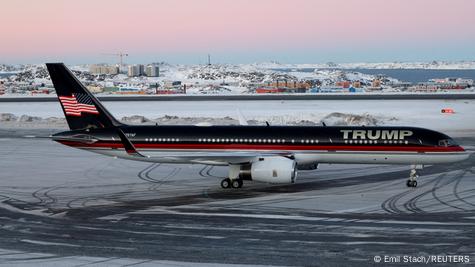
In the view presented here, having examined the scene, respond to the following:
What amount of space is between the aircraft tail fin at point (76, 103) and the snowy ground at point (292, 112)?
2906cm

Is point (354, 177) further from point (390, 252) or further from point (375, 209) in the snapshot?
point (390, 252)

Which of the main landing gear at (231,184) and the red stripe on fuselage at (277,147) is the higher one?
the red stripe on fuselage at (277,147)

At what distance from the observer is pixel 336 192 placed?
32.5m

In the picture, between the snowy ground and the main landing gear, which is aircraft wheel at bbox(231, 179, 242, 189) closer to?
the main landing gear

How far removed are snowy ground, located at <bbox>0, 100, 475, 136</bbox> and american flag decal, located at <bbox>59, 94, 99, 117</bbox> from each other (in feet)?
95.9

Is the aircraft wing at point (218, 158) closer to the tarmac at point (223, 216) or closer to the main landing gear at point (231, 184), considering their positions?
the main landing gear at point (231, 184)

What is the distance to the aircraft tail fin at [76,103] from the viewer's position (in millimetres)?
36594

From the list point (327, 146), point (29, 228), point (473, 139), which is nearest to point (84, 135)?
point (29, 228)

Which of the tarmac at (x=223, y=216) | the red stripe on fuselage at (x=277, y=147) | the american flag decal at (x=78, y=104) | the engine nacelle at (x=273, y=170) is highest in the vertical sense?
the american flag decal at (x=78, y=104)

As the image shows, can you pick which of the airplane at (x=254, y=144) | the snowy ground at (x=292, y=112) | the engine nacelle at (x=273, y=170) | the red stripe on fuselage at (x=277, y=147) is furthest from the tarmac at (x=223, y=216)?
the snowy ground at (x=292, y=112)

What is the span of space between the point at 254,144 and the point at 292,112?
42023mm

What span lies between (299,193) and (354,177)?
21.5 feet

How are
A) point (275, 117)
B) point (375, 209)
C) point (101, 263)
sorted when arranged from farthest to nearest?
point (275, 117) < point (375, 209) < point (101, 263)

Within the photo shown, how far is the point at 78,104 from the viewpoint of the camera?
36.8 meters
